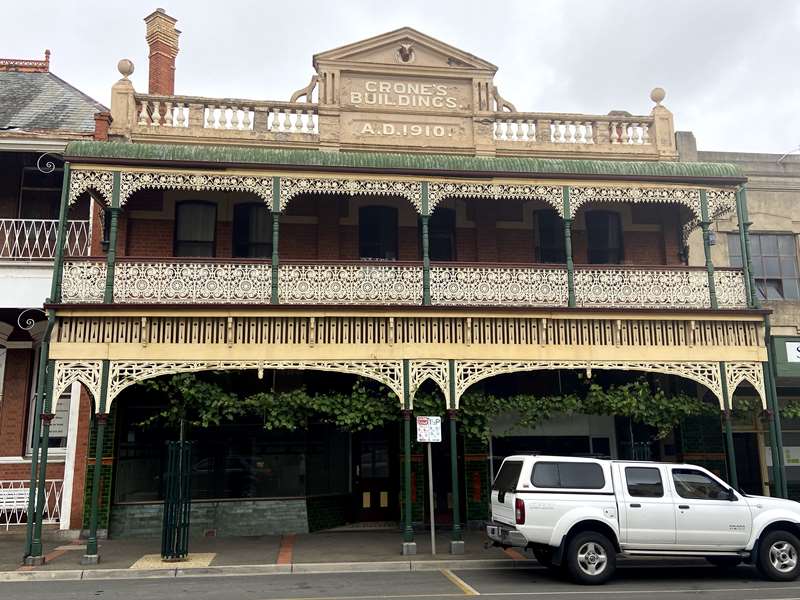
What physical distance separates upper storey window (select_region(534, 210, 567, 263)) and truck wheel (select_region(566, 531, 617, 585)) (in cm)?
840

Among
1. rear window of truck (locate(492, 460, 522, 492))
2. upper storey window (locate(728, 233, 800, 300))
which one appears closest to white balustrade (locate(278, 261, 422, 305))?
rear window of truck (locate(492, 460, 522, 492))

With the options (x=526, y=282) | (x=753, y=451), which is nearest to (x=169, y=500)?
(x=526, y=282)

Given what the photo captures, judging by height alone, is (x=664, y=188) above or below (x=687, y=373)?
above

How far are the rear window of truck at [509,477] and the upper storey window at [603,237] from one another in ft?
25.6

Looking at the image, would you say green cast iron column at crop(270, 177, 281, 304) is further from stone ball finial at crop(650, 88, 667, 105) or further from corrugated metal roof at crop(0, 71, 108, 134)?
stone ball finial at crop(650, 88, 667, 105)

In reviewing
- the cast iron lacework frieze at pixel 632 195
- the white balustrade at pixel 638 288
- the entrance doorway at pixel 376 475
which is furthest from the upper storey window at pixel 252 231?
the white balustrade at pixel 638 288

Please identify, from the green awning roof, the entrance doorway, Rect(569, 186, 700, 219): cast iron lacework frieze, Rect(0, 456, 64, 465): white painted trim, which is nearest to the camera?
the green awning roof

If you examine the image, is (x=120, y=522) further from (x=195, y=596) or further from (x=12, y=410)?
(x=195, y=596)

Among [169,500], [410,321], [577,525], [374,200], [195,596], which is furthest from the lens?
[374,200]

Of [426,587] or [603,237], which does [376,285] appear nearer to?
[426,587]

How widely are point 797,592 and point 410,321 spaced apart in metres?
7.52

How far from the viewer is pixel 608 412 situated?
14.5 m

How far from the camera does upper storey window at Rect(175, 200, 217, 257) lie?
Answer: 16.6 metres

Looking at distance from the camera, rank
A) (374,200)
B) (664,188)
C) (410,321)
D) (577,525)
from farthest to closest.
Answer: (374,200) < (664,188) < (410,321) < (577,525)
